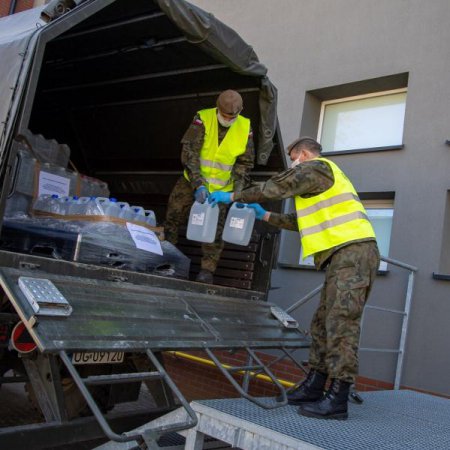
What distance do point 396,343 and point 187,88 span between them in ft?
11.1

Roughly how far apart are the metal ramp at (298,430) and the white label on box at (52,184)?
2.48m

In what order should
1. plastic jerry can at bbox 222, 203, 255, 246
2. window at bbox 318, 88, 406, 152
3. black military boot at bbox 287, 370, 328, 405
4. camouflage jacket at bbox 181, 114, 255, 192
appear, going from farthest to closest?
window at bbox 318, 88, 406, 152
camouflage jacket at bbox 181, 114, 255, 192
plastic jerry can at bbox 222, 203, 255, 246
black military boot at bbox 287, 370, 328, 405

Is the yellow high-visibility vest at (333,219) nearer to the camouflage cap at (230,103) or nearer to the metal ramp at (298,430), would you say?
the metal ramp at (298,430)

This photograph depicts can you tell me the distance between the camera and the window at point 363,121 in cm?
649

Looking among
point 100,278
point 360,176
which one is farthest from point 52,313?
point 360,176

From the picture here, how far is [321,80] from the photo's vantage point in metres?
6.98

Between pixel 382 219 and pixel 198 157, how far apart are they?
2814 mm

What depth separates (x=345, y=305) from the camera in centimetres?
309

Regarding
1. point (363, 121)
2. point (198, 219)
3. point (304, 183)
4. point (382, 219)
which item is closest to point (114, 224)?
point (198, 219)

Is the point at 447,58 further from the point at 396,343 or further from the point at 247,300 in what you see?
the point at 247,300

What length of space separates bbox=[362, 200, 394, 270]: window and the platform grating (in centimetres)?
274

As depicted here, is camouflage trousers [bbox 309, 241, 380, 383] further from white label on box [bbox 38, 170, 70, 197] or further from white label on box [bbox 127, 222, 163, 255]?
white label on box [bbox 38, 170, 70, 197]

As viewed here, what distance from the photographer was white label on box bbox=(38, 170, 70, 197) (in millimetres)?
4504

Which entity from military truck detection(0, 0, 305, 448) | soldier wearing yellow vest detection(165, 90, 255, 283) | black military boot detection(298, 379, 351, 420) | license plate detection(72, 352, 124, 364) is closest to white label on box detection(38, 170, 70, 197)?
military truck detection(0, 0, 305, 448)
